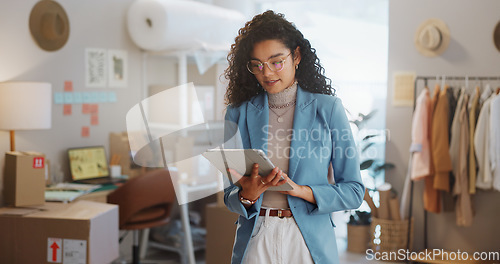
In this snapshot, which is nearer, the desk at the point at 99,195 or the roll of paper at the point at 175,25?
the desk at the point at 99,195

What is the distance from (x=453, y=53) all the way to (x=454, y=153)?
0.81m

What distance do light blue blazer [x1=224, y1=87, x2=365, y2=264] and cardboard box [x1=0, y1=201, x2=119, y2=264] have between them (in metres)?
1.45

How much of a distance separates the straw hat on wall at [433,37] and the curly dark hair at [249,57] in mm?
2963

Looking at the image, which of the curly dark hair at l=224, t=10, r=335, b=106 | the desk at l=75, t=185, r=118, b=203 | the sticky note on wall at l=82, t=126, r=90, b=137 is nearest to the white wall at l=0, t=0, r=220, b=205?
the sticky note on wall at l=82, t=126, r=90, b=137

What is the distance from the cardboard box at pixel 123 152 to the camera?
4066mm

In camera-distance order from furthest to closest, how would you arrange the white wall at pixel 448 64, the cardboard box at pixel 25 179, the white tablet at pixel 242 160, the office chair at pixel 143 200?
the white wall at pixel 448 64
the office chair at pixel 143 200
the cardboard box at pixel 25 179
the white tablet at pixel 242 160

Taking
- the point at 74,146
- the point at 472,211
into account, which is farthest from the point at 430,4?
the point at 74,146

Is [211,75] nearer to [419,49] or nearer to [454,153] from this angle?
[419,49]

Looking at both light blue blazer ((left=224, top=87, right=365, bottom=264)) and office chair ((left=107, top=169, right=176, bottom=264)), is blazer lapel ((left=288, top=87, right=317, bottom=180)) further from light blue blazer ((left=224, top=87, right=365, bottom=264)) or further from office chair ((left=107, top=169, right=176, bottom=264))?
office chair ((left=107, top=169, right=176, bottom=264))

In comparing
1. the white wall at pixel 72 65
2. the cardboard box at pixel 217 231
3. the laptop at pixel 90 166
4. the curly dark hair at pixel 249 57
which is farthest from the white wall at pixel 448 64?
the curly dark hair at pixel 249 57

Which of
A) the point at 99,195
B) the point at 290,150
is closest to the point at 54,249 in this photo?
the point at 99,195

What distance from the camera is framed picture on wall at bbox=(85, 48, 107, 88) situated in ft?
12.9

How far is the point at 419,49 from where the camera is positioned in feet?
14.1

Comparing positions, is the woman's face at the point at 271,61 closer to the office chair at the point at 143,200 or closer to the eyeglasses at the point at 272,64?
the eyeglasses at the point at 272,64
